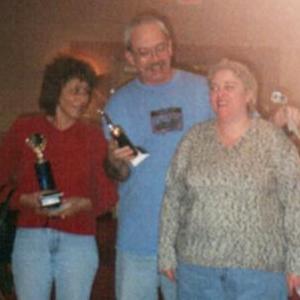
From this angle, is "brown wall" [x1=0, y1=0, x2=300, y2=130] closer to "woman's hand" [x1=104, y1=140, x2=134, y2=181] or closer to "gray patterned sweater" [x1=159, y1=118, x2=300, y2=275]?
"woman's hand" [x1=104, y1=140, x2=134, y2=181]

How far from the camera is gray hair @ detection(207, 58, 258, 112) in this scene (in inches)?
103

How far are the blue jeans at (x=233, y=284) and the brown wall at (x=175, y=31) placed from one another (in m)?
3.86

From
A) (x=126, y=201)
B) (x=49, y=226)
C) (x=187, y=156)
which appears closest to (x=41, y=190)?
(x=49, y=226)

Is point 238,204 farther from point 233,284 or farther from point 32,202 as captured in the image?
point 32,202

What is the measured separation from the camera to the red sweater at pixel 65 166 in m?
2.87

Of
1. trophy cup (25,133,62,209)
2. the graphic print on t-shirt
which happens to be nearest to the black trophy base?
trophy cup (25,133,62,209)

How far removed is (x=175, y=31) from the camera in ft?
21.5

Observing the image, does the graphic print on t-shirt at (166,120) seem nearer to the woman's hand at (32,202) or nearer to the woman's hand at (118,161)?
the woman's hand at (118,161)

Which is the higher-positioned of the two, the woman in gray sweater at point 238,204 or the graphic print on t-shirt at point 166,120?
the graphic print on t-shirt at point 166,120

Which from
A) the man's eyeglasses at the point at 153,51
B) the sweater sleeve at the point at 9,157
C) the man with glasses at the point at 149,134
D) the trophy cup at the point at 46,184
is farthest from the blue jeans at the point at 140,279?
the man's eyeglasses at the point at 153,51

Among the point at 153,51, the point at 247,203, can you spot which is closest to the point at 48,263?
the point at 247,203

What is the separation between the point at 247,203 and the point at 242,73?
48cm

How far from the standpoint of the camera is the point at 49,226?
2.84 m

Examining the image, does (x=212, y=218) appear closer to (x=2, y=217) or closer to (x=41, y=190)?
(x=41, y=190)
